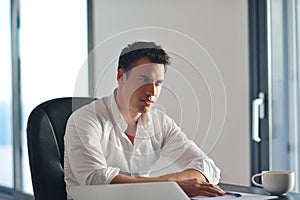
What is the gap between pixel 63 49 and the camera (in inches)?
162

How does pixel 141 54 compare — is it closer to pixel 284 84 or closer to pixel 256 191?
pixel 256 191

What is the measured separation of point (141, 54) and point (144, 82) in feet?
0.29

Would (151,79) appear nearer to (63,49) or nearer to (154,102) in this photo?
(154,102)

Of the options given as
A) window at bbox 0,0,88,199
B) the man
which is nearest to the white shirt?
the man

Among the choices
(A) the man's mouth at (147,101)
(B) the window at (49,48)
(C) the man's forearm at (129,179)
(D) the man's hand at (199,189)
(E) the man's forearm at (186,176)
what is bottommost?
(D) the man's hand at (199,189)

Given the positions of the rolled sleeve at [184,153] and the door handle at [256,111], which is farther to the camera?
the door handle at [256,111]

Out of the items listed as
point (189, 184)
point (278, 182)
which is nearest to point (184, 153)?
point (189, 184)

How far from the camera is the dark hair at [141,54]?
1.42 m

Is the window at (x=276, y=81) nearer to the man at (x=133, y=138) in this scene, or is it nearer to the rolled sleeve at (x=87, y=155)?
the man at (x=133, y=138)

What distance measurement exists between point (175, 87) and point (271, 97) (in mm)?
1510

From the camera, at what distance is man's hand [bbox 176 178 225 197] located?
145 centimetres

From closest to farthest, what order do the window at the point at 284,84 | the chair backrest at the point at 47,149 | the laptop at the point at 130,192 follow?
1. the laptop at the point at 130,192
2. the chair backrest at the point at 47,149
3. the window at the point at 284,84

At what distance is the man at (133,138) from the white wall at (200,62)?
0.05 m

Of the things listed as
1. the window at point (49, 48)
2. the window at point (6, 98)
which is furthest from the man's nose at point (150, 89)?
the window at point (6, 98)
